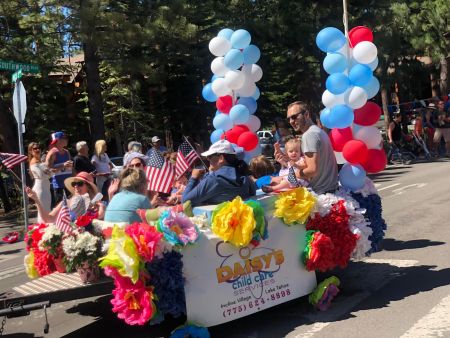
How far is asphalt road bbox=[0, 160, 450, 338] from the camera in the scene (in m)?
4.92

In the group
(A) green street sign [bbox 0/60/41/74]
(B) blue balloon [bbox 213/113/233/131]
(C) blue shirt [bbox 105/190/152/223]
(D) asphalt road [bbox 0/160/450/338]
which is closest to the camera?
(D) asphalt road [bbox 0/160/450/338]

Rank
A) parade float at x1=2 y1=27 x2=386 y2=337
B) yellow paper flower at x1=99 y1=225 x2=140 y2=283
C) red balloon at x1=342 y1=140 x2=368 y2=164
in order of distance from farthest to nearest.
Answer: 1. red balloon at x1=342 y1=140 x2=368 y2=164
2. parade float at x1=2 y1=27 x2=386 y2=337
3. yellow paper flower at x1=99 y1=225 x2=140 y2=283

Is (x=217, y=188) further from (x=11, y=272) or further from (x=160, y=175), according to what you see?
(x=11, y=272)

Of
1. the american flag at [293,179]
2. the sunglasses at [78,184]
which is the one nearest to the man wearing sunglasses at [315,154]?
the american flag at [293,179]

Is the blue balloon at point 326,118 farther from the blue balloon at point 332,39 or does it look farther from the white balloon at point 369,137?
the blue balloon at point 332,39

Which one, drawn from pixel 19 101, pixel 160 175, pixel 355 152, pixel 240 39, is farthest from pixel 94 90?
pixel 355 152

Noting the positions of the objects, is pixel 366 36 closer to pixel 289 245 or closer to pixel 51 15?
pixel 289 245

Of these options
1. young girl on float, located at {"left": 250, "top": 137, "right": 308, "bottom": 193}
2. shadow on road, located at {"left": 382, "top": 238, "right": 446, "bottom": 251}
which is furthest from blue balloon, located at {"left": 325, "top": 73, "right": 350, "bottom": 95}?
shadow on road, located at {"left": 382, "top": 238, "right": 446, "bottom": 251}

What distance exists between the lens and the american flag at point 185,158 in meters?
6.49

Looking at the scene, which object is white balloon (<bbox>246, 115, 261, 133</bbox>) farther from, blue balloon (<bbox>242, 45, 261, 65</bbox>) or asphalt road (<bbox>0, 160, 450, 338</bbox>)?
asphalt road (<bbox>0, 160, 450, 338</bbox>)

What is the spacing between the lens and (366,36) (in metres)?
6.69

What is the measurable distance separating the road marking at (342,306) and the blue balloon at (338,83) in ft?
6.85

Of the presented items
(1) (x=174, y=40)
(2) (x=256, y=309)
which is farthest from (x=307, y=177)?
(1) (x=174, y=40)

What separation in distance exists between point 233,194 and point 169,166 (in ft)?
4.61
